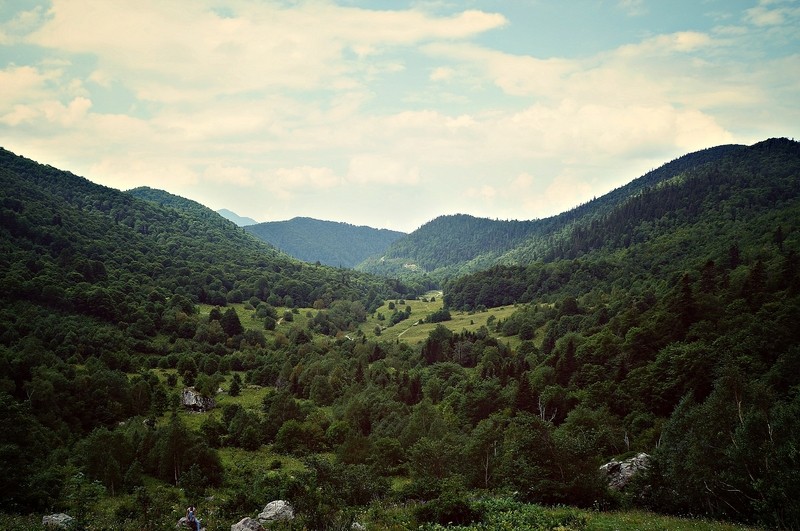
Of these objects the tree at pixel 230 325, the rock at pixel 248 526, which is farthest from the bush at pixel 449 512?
the tree at pixel 230 325

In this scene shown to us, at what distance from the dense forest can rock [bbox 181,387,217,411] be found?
1852mm

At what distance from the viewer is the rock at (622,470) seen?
41094 mm

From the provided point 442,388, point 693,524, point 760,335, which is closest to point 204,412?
A: point 442,388

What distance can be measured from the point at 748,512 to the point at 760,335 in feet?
141

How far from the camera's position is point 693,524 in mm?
26562

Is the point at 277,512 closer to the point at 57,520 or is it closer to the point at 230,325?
the point at 57,520

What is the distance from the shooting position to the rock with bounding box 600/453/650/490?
41094 millimetres

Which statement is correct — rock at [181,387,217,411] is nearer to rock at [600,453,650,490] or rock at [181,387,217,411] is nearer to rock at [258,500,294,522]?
rock at [258,500,294,522]

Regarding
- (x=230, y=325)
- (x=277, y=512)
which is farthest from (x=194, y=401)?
(x=230, y=325)

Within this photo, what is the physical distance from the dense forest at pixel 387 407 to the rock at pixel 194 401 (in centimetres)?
185

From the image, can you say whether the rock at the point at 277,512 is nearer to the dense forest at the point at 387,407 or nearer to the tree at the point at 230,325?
the dense forest at the point at 387,407

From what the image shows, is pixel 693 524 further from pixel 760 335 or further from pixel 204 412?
pixel 204 412

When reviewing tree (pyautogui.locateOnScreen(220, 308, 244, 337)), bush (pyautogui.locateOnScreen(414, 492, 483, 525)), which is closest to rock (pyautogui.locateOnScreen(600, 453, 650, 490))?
bush (pyautogui.locateOnScreen(414, 492, 483, 525))

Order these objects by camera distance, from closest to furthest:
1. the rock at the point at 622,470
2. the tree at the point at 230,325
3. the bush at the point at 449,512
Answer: the bush at the point at 449,512
the rock at the point at 622,470
the tree at the point at 230,325
